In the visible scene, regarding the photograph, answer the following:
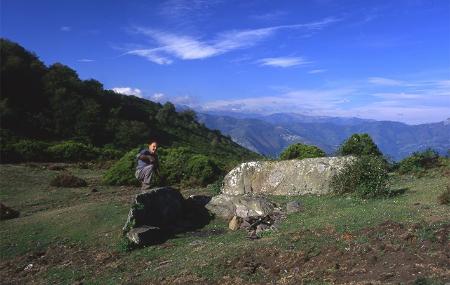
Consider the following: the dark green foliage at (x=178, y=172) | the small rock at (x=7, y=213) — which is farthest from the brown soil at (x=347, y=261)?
the dark green foliage at (x=178, y=172)

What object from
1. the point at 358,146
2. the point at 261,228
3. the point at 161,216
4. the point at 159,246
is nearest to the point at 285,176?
the point at 261,228

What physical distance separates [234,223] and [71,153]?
28118 mm

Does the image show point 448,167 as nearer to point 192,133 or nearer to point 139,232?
point 139,232

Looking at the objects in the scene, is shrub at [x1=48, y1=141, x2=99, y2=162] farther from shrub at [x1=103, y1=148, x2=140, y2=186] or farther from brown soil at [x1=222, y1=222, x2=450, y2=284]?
brown soil at [x1=222, y1=222, x2=450, y2=284]

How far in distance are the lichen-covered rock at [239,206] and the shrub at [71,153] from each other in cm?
2505

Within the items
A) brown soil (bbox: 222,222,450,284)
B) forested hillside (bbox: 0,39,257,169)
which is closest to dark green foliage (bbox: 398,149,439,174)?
brown soil (bbox: 222,222,450,284)

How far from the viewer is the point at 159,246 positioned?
1656 cm

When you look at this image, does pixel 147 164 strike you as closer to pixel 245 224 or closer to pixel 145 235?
pixel 145 235

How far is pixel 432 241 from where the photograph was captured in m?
11.4

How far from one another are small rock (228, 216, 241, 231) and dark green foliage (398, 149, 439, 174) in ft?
40.1

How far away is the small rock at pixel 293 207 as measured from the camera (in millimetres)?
18008

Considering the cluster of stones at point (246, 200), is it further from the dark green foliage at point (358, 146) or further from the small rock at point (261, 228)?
the dark green foliage at point (358, 146)

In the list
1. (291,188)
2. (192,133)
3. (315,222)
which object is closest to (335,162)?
(291,188)

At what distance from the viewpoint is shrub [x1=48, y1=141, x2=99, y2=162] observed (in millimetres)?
41312
